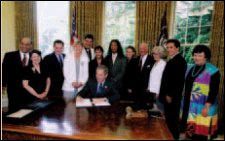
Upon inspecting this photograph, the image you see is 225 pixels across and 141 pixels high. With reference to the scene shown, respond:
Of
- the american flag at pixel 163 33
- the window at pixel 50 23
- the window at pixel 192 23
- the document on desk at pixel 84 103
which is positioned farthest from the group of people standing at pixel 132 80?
the window at pixel 50 23

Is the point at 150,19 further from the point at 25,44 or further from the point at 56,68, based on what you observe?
the point at 25,44

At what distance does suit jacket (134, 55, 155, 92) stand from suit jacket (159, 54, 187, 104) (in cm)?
48

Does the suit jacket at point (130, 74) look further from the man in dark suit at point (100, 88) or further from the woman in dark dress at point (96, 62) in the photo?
the man in dark suit at point (100, 88)

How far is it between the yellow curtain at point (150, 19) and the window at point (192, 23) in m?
0.26

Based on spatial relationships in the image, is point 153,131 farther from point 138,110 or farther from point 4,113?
point 4,113

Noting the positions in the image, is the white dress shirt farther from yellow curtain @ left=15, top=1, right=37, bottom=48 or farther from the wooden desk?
yellow curtain @ left=15, top=1, right=37, bottom=48

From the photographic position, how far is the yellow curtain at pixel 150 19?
4.14 metres

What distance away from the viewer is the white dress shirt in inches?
119

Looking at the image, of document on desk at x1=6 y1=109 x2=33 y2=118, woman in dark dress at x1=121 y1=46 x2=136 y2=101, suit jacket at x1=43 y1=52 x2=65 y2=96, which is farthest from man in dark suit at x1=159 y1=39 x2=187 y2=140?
document on desk at x1=6 y1=109 x2=33 y2=118

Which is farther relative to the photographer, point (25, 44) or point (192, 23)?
point (192, 23)

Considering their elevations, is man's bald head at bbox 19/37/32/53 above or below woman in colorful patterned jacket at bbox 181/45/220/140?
above

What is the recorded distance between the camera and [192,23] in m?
4.17

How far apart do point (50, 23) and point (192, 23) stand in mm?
3074

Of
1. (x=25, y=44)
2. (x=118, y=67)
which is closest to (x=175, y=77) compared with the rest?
(x=118, y=67)
